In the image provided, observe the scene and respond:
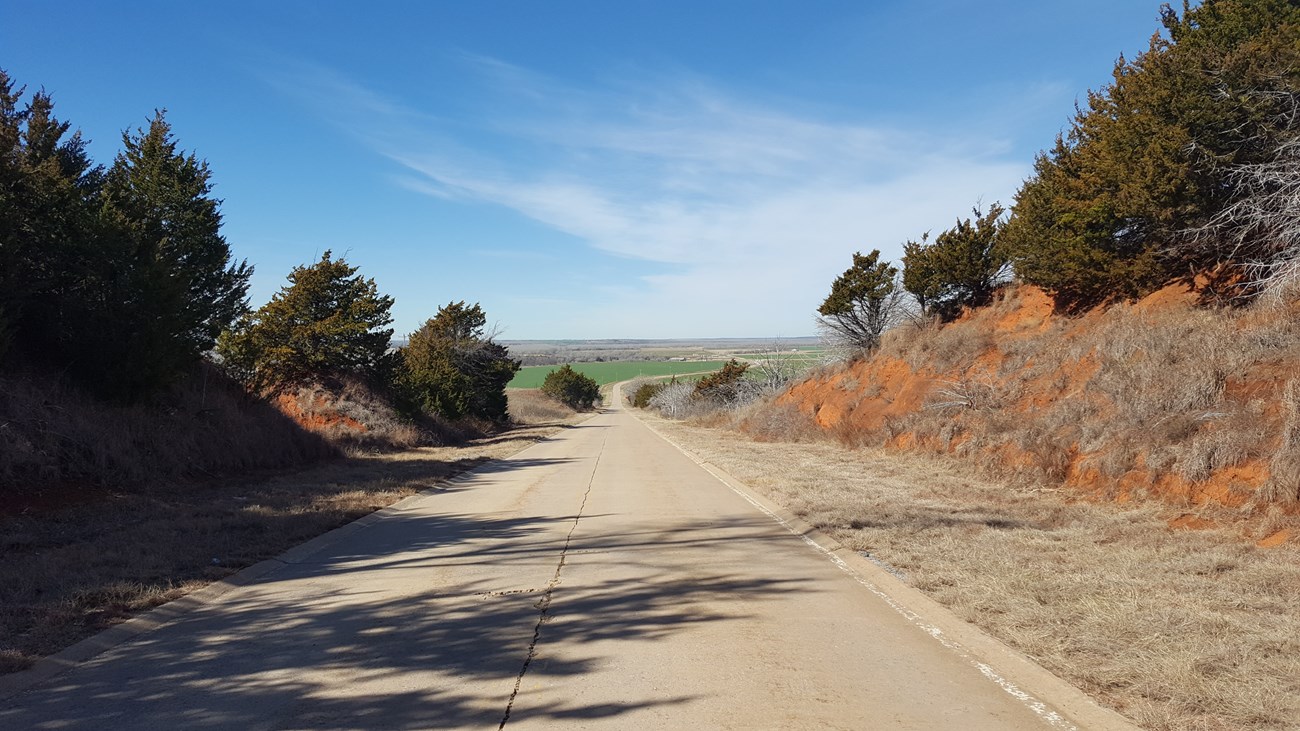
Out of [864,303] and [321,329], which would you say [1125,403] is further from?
[321,329]

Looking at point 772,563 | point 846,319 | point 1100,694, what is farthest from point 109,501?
point 846,319

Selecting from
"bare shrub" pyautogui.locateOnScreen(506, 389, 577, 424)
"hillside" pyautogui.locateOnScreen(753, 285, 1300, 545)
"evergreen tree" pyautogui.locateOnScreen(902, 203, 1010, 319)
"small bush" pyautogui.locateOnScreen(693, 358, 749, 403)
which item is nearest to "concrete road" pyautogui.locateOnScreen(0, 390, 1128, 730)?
"hillside" pyautogui.locateOnScreen(753, 285, 1300, 545)

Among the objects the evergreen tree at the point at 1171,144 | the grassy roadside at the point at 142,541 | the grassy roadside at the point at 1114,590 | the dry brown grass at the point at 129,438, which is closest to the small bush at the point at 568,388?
the dry brown grass at the point at 129,438

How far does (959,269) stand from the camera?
1045 inches

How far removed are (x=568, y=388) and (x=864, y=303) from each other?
205ft

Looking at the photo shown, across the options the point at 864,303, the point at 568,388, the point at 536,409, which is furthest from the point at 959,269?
the point at 568,388

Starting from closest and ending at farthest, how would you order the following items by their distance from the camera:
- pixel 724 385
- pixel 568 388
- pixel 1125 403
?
pixel 1125 403 → pixel 724 385 → pixel 568 388

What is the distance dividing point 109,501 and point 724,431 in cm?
2921

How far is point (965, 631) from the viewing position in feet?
20.2

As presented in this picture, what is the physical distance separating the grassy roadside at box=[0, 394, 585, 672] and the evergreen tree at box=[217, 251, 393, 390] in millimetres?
12736

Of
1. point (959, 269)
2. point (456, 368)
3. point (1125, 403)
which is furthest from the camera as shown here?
point (456, 368)

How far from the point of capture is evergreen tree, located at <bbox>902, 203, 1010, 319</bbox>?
26578 millimetres

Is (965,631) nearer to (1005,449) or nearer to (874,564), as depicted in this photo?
(874,564)

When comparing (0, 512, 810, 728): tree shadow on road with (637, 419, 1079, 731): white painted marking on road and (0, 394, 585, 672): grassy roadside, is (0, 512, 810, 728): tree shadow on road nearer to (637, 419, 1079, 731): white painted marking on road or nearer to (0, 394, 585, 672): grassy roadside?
(0, 394, 585, 672): grassy roadside
